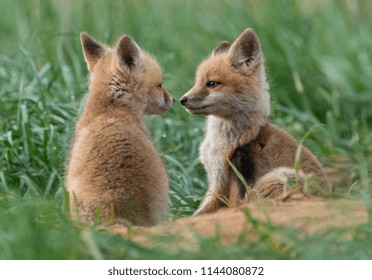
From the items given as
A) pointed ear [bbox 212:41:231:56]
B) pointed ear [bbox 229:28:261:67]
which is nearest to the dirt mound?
pointed ear [bbox 229:28:261:67]

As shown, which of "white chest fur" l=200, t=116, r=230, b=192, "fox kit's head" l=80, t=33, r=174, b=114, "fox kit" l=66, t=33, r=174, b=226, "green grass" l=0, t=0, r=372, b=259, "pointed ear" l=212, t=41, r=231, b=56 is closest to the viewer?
"green grass" l=0, t=0, r=372, b=259

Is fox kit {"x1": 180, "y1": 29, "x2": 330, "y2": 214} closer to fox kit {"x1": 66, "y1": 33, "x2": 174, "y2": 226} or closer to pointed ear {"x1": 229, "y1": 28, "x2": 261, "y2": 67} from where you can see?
pointed ear {"x1": 229, "y1": 28, "x2": 261, "y2": 67}

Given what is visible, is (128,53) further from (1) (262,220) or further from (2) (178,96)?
(2) (178,96)

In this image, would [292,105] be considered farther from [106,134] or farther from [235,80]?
[106,134]

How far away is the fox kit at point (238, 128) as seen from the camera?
275 inches

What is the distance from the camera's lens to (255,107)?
7266 mm

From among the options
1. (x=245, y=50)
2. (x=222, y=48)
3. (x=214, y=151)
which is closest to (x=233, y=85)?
(x=245, y=50)

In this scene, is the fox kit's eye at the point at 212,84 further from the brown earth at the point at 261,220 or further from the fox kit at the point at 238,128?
the brown earth at the point at 261,220

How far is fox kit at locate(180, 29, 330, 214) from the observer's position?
6977 mm

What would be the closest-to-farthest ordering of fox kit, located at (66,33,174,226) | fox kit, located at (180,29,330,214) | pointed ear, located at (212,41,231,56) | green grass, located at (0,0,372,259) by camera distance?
green grass, located at (0,0,372,259) → fox kit, located at (66,33,174,226) → fox kit, located at (180,29,330,214) → pointed ear, located at (212,41,231,56)

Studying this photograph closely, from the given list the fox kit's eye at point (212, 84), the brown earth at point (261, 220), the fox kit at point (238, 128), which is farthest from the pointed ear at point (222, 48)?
the brown earth at point (261, 220)

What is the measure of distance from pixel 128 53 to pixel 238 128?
1373 millimetres

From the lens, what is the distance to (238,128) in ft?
23.9
